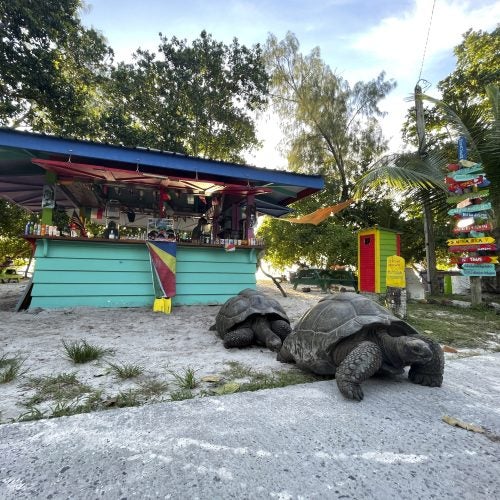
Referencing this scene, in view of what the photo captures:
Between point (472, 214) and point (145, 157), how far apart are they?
8527mm

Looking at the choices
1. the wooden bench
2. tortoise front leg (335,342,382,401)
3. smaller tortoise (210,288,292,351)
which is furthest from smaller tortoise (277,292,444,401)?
the wooden bench

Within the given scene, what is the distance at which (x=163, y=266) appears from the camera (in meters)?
6.68

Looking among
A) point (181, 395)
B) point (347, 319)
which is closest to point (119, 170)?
point (181, 395)

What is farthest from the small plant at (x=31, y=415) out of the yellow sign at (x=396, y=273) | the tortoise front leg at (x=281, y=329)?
the yellow sign at (x=396, y=273)

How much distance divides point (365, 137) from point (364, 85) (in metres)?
3.09

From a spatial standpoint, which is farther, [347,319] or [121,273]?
[121,273]

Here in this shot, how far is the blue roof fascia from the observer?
19.5ft

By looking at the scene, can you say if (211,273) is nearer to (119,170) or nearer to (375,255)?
(119,170)

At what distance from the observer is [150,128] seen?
15938 millimetres

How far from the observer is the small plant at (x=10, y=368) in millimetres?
2377

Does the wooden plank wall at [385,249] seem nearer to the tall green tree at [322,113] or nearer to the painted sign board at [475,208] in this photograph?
the painted sign board at [475,208]

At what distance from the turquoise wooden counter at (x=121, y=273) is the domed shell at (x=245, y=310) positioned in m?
3.33

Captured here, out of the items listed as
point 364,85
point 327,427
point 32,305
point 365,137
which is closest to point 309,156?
point 365,137

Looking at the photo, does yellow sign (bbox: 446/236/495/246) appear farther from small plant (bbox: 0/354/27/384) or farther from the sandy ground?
small plant (bbox: 0/354/27/384)
